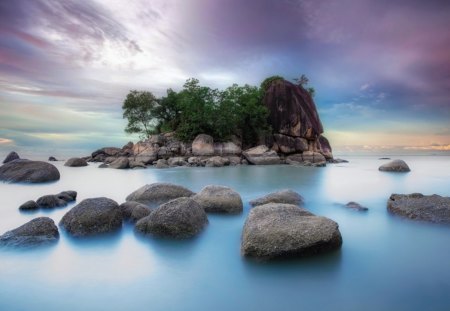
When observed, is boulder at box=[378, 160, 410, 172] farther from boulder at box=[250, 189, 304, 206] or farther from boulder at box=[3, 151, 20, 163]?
boulder at box=[3, 151, 20, 163]

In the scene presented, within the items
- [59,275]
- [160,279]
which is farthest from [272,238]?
[59,275]

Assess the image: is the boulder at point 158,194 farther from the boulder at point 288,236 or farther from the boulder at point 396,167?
the boulder at point 396,167

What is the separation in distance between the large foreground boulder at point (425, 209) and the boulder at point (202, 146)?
101 feet

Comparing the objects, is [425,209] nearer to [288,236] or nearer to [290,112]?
[288,236]

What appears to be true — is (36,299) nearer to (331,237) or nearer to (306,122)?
(331,237)

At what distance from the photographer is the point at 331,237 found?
18.4 feet

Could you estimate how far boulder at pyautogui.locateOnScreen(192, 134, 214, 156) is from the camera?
3941cm

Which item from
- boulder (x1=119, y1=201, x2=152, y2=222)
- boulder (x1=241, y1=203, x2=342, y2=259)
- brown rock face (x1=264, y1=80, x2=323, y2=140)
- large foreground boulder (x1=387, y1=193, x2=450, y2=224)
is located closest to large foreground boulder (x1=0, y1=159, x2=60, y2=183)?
boulder (x1=119, y1=201, x2=152, y2=222)

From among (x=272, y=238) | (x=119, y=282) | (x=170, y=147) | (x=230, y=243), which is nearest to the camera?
(x=119, y=282)

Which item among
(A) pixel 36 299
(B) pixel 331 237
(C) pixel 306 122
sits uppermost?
(C) pixel 306 122

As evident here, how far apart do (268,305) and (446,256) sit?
3.90 meters

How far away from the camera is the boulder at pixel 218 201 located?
9078 mm

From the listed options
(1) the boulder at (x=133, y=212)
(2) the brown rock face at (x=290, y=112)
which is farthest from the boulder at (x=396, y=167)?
(1) the boulder at (x=133, y=212)

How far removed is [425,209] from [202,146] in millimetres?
32573
